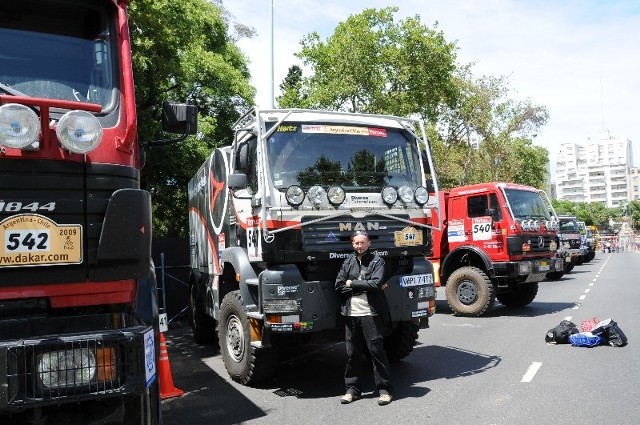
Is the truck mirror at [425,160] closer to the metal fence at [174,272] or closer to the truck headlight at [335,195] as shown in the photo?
the truck headlight at [335,195]

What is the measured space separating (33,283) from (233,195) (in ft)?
12.1

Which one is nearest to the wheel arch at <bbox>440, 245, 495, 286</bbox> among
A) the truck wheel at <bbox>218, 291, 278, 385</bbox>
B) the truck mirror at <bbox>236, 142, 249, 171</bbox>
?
the truck wheel at <bbox>218, 291, 278, 385</bbox>

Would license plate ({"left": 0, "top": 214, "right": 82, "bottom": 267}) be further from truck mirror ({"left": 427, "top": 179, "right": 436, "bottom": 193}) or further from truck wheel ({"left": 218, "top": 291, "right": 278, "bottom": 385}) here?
truck mirror ({"left": 427, "top": 179, "right": 436, "bottom": 193})

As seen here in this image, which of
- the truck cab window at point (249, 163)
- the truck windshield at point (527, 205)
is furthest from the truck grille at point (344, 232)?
the truck windshield at point (527, 205)

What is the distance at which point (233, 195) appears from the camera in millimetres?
6938

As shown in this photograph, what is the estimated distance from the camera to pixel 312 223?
6219 millimetres

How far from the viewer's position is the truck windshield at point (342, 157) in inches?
255

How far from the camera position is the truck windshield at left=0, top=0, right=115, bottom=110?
3.63 m

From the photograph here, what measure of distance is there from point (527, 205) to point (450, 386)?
692 cm

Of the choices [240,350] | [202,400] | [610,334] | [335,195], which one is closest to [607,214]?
[610,334]

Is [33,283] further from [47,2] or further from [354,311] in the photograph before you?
[354,311]

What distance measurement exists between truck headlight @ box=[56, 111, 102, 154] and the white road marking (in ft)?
17.2

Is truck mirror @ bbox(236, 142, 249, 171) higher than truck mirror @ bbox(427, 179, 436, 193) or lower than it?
higher

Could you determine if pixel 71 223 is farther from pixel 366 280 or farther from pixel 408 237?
pixel 408 237
